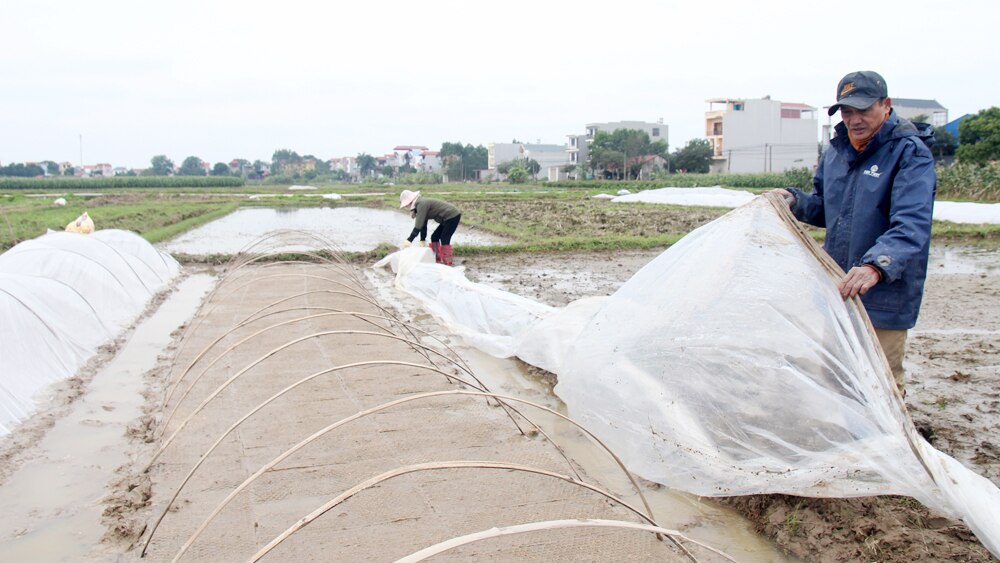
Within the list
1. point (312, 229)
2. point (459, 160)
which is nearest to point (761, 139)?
point (459, 160)

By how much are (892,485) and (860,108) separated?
1.30 metres

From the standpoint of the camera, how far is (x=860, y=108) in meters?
2.41

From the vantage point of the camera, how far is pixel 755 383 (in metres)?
2.76

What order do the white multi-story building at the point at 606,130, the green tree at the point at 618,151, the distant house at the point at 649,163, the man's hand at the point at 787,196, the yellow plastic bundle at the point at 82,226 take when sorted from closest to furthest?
1. the man's hand at the point at 787,196
2. the yellow plastic bundle at the point at 82,226
3. the green tree at the point at 618,151
4. the distant house at the point at 649,163
5. the white multi-story building at the point at 606,130

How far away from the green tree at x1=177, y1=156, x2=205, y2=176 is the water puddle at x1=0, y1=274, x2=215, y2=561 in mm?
91211

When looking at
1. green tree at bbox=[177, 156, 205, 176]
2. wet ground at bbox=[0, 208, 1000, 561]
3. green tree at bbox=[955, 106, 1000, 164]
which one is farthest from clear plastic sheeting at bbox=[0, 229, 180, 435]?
green tree at bbox=[177, 156, 205, 176]

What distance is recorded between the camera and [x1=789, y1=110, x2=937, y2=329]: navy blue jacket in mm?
2330

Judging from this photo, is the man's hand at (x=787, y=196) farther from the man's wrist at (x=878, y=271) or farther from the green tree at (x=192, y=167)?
the green tree at (x=192, y=167)

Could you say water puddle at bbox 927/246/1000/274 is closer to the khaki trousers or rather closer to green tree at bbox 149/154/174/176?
the khaki trousers

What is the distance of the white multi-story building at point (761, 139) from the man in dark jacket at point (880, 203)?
43729mm

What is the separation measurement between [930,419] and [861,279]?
1.95 metres

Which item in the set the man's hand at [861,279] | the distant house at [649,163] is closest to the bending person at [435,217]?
the man's hand at [861,279]

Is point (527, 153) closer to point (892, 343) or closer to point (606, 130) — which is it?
point (606, 130)

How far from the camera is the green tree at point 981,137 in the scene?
85.9ft
